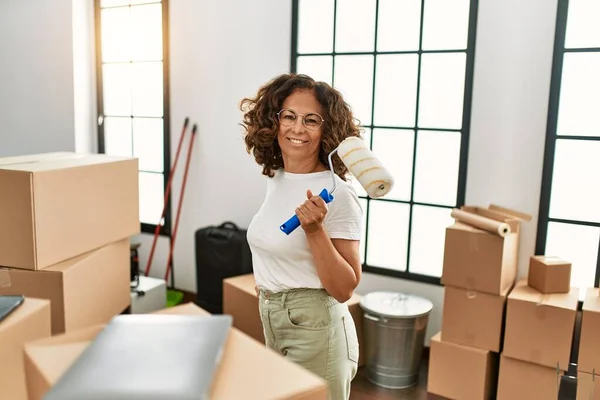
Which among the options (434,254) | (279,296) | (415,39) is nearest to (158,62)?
(415,39)

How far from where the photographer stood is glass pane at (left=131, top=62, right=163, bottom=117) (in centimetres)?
414

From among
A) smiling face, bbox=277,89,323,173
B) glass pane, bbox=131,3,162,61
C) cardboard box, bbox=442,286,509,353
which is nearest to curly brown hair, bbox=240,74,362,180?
smiling face, bbox=277,89,323,173

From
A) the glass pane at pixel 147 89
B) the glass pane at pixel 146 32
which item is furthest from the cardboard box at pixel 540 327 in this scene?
the glass pane at pixel 146 32

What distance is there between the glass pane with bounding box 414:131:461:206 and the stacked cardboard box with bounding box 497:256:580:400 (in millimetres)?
608

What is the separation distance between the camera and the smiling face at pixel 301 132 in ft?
5.11

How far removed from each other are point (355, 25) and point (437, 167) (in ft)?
3.10

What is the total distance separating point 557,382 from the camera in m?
2.53

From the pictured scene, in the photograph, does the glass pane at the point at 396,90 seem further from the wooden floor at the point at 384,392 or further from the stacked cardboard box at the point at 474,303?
the wooden floor at the point at 384,392

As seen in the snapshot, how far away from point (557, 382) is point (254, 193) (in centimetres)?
206

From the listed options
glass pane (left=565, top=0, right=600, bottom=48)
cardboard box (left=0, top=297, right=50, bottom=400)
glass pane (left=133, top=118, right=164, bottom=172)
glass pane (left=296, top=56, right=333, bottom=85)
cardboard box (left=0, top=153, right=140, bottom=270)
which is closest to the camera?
cardboard box (left=0, top=297, right=50, bottom=400)

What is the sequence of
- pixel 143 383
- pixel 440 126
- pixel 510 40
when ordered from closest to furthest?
pixel 143 383 < pixel 510 40 < pixel 440 126

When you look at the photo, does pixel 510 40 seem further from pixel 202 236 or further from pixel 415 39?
pixel 202 236

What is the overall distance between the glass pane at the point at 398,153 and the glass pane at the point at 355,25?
1.66 ft

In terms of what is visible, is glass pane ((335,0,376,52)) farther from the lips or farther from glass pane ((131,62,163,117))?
the lips
